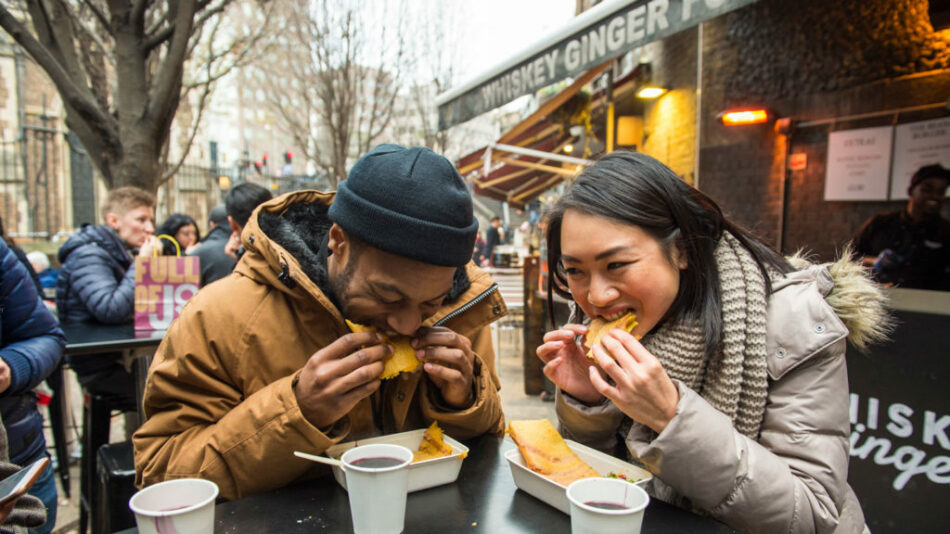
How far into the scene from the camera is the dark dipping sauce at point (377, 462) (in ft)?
4.51

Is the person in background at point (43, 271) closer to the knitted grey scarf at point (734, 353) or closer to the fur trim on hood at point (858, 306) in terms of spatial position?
the knitted grey scarf at point (734, 353)

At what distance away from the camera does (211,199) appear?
2525 centimetres

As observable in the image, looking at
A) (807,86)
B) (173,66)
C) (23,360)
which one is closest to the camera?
(23,360)

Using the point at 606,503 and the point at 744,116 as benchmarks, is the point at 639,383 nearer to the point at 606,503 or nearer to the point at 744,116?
the point at 606,503

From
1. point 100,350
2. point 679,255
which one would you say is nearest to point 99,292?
point 100,350

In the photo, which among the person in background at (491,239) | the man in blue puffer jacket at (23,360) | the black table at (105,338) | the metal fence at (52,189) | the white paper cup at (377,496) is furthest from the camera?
the person in background at (491,239)

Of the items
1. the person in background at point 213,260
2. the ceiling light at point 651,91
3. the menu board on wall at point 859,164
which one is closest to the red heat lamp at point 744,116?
the menu board on wall at point 859,164

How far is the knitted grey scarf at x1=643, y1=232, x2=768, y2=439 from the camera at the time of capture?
1.67m

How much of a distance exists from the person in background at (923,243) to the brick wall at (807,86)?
0.59 meters

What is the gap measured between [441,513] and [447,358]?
0.46 m

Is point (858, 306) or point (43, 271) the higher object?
point (858, 306)

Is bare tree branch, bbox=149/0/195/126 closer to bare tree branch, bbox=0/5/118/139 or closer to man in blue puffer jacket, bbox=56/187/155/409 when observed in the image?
bare tree branch, bbox=0/5/118/139

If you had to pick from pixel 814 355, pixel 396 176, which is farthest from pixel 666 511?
pixel 396 176

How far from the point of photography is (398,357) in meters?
1.68
